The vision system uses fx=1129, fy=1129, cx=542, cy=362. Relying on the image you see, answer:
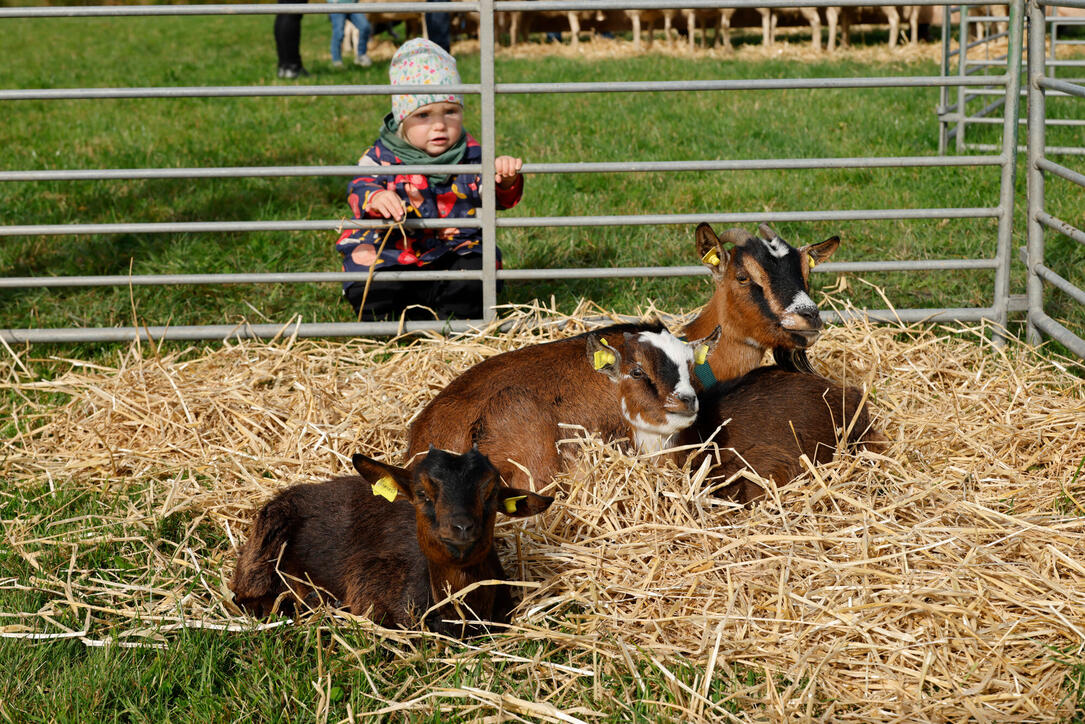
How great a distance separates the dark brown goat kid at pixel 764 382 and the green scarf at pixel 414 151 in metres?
1.92

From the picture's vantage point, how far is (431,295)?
6.55m

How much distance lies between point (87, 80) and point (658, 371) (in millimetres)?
12792

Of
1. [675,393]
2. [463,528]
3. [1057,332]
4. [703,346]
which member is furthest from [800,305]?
[463,528]

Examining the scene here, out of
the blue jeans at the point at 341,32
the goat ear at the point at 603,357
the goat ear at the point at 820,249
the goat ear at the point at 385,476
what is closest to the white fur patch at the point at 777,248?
the goat ear at the point at 820,249

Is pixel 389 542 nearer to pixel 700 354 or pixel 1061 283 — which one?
pixel 700 354

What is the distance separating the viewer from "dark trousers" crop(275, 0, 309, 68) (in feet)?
50.0

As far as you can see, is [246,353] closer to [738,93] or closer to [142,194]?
[142,194]

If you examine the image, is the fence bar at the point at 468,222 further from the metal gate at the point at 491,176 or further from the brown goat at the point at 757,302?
the brown goat at the point at 757,302

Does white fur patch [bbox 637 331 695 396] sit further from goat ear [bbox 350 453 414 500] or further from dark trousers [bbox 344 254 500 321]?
dark trousers [bbox 344 254 500 321]

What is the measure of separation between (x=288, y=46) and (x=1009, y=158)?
459 inches

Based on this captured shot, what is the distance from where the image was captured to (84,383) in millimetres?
5414

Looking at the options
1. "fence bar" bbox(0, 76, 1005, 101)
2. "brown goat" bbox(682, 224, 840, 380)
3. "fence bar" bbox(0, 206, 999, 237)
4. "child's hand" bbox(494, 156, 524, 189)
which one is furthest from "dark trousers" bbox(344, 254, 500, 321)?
"brown goat" bbox(682, 224, 840, 380)

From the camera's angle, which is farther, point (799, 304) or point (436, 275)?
point (436, 275)

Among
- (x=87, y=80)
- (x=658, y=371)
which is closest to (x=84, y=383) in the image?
(x=658, y=371)
